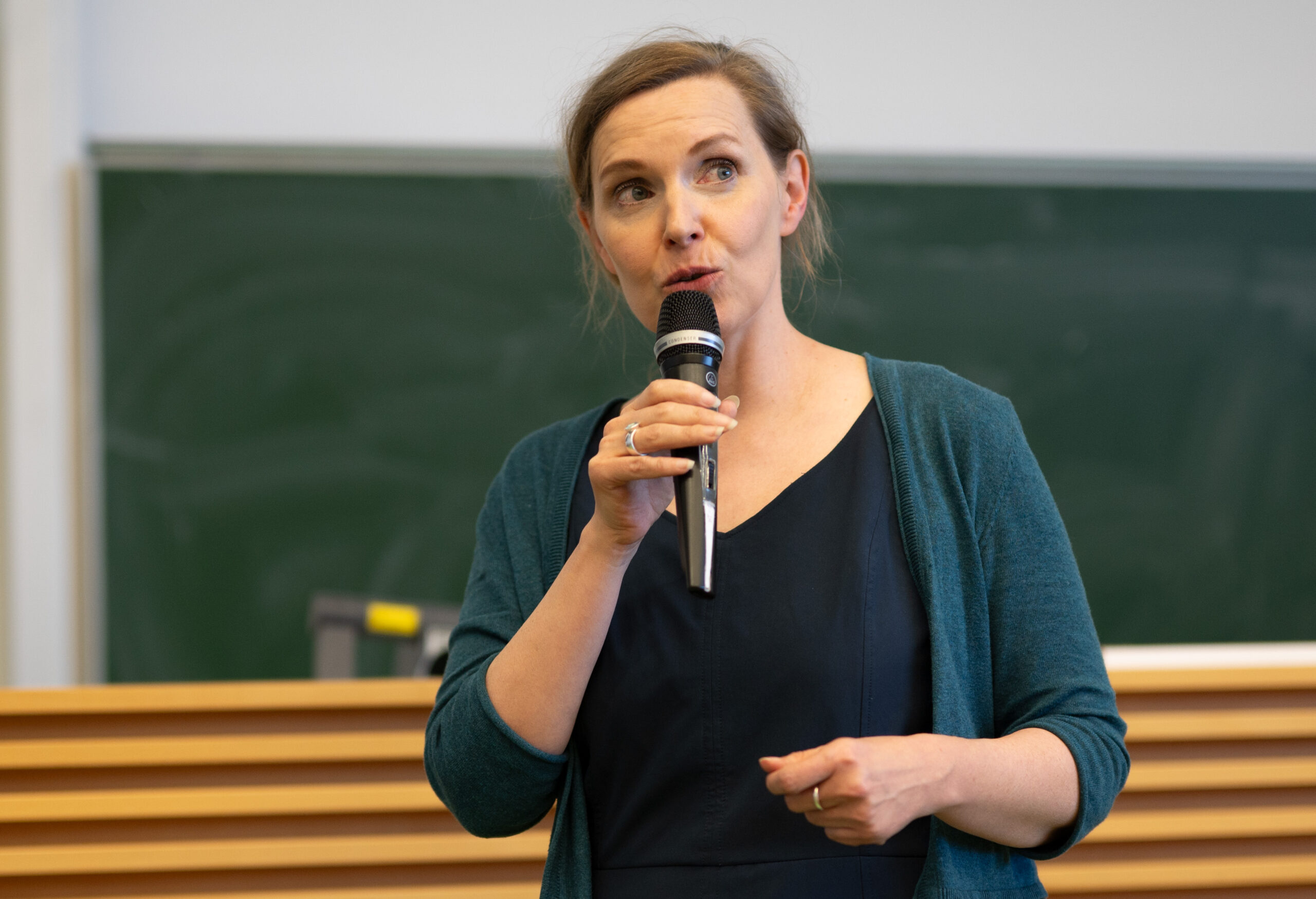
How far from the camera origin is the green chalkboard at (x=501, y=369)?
2.88 metres

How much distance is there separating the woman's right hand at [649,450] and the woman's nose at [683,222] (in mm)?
161

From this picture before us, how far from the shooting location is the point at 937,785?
2.54ft

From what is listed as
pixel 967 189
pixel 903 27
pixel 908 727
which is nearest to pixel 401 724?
pixel 908 727

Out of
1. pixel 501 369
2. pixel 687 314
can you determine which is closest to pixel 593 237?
pixel 687 314

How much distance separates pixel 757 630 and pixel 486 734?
0.26 metres

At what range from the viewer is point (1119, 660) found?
1.68 m

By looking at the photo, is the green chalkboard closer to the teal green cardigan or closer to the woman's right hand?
the teal green cardigan

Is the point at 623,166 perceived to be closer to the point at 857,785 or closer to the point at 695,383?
the point at 695,383

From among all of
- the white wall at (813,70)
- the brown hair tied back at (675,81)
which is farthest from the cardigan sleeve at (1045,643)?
the white wall at (813,70)

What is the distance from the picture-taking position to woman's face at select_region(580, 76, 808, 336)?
94 cm

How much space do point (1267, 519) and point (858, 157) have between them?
1.65m

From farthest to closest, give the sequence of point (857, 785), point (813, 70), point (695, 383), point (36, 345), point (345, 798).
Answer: point (813, 70)
point (36, 345)
point (345, 798)
point (695, 383)
point (857, 785)

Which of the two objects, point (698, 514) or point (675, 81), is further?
point (675, 81)

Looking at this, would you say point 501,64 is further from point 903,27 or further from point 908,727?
point 908,727
